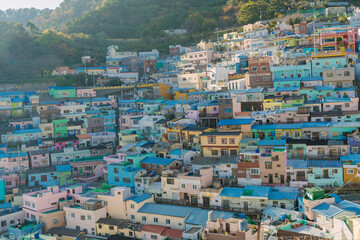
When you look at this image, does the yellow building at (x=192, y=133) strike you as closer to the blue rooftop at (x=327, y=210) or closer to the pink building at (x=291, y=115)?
the pink building at (x=291, y=115)

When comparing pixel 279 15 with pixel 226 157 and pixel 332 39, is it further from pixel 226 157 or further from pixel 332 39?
pixel 226 157

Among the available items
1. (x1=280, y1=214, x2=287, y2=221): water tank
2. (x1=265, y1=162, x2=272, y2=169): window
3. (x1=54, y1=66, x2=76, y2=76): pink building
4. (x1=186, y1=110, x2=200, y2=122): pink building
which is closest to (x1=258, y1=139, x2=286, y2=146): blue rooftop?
(x1=265, y1=162, x2=272, y2=169): window

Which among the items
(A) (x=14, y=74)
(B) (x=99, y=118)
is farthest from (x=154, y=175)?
(A) (x=14, y=74)

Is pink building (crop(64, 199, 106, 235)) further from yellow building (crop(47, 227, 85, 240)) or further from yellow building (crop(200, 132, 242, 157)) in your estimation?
yellow building (crop(200, 132, 242, 157))

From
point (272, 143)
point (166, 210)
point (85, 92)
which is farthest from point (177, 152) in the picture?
point (85, 92)

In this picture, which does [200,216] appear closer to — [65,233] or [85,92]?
[65,233]

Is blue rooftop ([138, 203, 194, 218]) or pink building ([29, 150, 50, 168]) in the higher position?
pink building ([29, 150, 50, 168])
